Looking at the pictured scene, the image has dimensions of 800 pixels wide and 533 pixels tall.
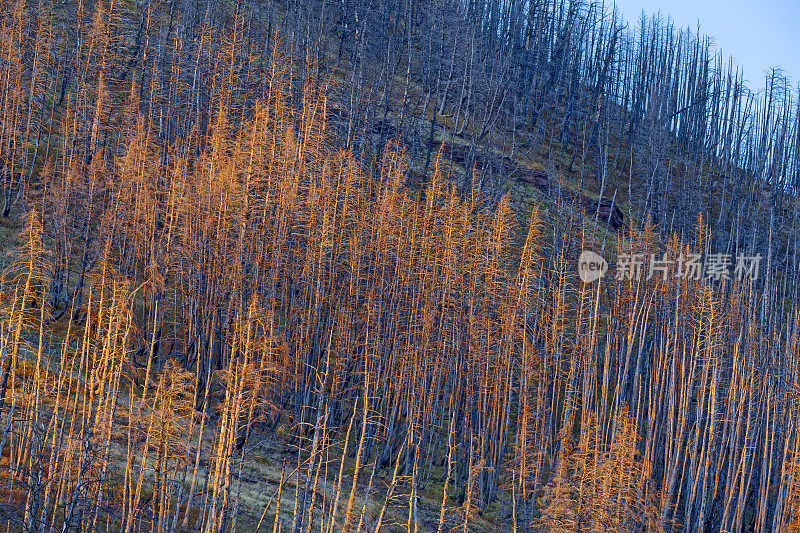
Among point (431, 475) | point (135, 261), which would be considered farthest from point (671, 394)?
point (135, 261)

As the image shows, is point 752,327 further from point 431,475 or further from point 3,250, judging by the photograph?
point 3,250

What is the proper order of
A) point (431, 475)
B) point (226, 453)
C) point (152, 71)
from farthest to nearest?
point (152, 71) < point (431, 475) < point (226, 453)

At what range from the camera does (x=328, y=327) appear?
39.9 metres

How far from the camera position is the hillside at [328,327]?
1057 inches

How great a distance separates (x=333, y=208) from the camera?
45.9m

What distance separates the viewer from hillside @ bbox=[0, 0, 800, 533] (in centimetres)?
2684

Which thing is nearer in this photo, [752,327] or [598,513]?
[598,513]

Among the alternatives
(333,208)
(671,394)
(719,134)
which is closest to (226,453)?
(333,208)

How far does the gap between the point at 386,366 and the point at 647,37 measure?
84964 mm

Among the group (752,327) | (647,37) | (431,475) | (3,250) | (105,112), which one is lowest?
(431,475)

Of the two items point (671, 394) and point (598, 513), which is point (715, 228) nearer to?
point (671, 394)

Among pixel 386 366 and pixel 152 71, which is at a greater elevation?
pixel 152 71

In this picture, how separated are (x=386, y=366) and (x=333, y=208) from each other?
12.0 m

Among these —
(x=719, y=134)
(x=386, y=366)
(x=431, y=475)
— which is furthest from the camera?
(x=719, y=134)
